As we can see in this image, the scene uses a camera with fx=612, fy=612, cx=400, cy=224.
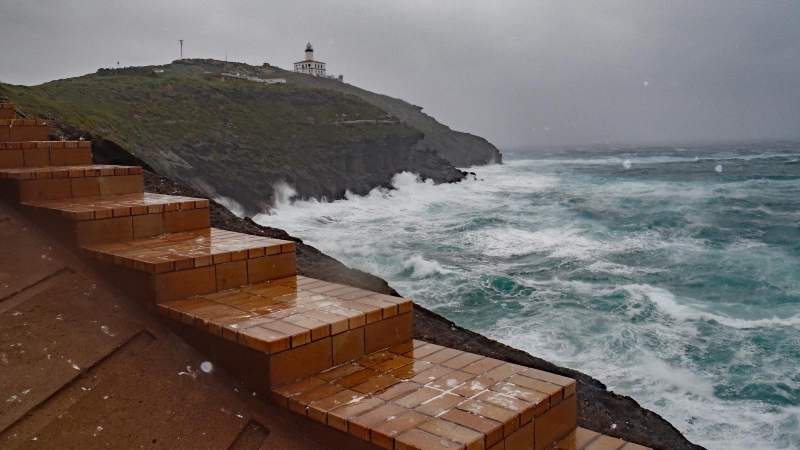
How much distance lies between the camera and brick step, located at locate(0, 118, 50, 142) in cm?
561

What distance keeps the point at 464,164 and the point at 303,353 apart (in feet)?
264

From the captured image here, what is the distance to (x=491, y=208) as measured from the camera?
31875mm

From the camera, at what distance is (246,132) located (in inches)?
1601

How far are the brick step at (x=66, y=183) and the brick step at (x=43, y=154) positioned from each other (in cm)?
17

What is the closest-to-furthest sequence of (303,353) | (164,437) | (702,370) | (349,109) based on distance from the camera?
(164,437), (303,353), (702,370), (349,109)

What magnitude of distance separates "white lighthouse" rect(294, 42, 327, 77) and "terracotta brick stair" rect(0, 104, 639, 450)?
277 ft

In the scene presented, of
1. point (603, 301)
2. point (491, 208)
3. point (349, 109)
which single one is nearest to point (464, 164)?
point (349, 109)

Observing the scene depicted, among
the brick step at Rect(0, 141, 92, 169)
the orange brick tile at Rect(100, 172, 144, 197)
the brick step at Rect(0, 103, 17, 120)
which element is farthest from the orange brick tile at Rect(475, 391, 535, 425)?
the brick step at Rect(0, 103, 17, 120)

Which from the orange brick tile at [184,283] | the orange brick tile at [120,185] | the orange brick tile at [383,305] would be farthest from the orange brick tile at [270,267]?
the orange brick tile at [120,185]

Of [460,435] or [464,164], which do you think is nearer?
[460,435]

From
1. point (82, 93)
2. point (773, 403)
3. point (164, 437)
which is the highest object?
point (82, 93)

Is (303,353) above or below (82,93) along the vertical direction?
below

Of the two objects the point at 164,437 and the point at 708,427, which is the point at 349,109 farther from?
the point at 164,437

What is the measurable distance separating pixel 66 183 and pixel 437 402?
139 inches
